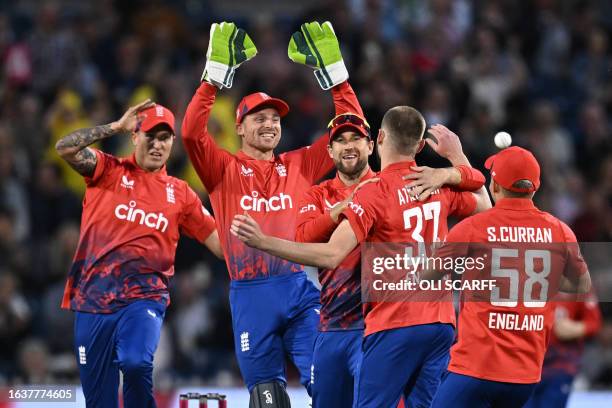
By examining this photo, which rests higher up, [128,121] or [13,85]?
[13,85]

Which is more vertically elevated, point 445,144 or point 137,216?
point 445,144

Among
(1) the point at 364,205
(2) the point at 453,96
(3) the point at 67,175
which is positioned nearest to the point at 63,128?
(3) the point at 67,175

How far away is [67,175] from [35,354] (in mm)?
2803

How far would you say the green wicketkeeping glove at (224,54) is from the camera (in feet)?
29.1

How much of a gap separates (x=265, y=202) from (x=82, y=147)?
151 cm

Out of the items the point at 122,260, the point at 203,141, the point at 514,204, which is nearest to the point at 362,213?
the point at 514,204

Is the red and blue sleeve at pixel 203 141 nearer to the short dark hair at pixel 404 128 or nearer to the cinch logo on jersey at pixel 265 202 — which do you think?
the cinch logo on jersey at pixel 265 202

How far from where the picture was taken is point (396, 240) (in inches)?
297

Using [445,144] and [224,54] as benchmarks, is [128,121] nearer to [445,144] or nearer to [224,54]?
[224,54]

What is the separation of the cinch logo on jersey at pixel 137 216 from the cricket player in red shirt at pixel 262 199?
582 mm

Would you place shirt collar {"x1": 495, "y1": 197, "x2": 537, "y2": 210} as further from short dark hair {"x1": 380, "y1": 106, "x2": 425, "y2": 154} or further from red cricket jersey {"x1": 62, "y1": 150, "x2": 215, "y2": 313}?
red cricket jersey {"x1": 62, "y1": 150, "x2": 215, "y2": 313}

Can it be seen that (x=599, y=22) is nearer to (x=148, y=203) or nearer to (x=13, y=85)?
(x=13, y=85)

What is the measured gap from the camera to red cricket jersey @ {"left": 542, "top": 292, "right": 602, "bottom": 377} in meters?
10.5

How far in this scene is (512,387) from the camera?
7188 millimetres
